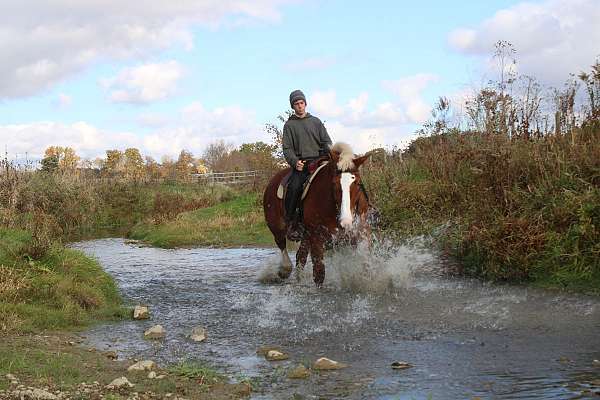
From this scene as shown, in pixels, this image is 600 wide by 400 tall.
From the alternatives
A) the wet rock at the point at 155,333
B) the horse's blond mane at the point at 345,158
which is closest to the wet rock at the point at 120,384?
the wet rock at the point at 155,333

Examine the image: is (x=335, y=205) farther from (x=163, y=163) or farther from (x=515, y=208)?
(x=163, y=163)

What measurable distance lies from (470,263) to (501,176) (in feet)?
5.22

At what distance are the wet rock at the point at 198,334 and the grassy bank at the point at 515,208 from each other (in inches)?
180

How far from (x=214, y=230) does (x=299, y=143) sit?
11672 millimetres

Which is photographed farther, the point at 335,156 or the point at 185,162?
the point at 185,162

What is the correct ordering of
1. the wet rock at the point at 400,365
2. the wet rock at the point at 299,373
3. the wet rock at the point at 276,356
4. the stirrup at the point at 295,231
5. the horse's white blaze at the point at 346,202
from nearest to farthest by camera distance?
1. the wet rock at the point at 299,373
2. the wet rock at the point at 400,365
3. the wet rock at the point at 276,356
4. the horse's white blaze at the point at 346,202
5. the stirrup at the point at 295,231

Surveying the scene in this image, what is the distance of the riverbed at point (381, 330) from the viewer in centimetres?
489

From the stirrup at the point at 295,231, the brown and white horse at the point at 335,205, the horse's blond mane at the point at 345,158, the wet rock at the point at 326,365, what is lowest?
the wet rock at the point at 326,365

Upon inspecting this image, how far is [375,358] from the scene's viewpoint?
573 cm

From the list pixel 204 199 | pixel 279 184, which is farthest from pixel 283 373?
pixel 204 199

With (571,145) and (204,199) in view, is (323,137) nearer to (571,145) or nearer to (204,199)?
(571,145)

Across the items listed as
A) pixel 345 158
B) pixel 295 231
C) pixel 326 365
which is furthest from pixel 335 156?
pixel 326 365

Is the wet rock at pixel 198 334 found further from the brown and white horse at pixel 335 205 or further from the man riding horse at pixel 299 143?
the man riding horse at pixel 299 143

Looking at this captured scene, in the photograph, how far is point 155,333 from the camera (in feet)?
23.0
